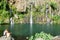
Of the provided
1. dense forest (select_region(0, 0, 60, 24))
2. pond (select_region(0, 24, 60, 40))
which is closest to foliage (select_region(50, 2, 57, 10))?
dense forest (select_region(0, 0, 60, 24))

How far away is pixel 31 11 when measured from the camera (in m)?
70.8

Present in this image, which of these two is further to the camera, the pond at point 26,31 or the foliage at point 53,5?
the foliage at point 53,5

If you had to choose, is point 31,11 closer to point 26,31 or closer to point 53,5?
point 53,5

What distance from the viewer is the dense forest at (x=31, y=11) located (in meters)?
65.4

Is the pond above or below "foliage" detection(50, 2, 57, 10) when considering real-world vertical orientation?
below

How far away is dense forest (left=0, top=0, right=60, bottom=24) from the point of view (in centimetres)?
6544

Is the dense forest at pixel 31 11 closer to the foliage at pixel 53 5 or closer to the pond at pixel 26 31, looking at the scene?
the foliage at pixel 53 5

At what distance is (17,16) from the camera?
66875 millimetres

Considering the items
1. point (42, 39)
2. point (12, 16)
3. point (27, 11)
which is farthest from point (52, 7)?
point (42, 39)

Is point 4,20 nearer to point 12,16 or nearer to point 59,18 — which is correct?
point 12,16

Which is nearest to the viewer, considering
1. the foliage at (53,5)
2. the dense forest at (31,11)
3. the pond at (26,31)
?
the pond at (26,31)

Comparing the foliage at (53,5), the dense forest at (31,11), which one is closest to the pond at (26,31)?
the dense forest at (31,11)

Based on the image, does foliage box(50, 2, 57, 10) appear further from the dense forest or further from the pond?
the pond

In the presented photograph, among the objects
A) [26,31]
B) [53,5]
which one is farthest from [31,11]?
[26,31]
